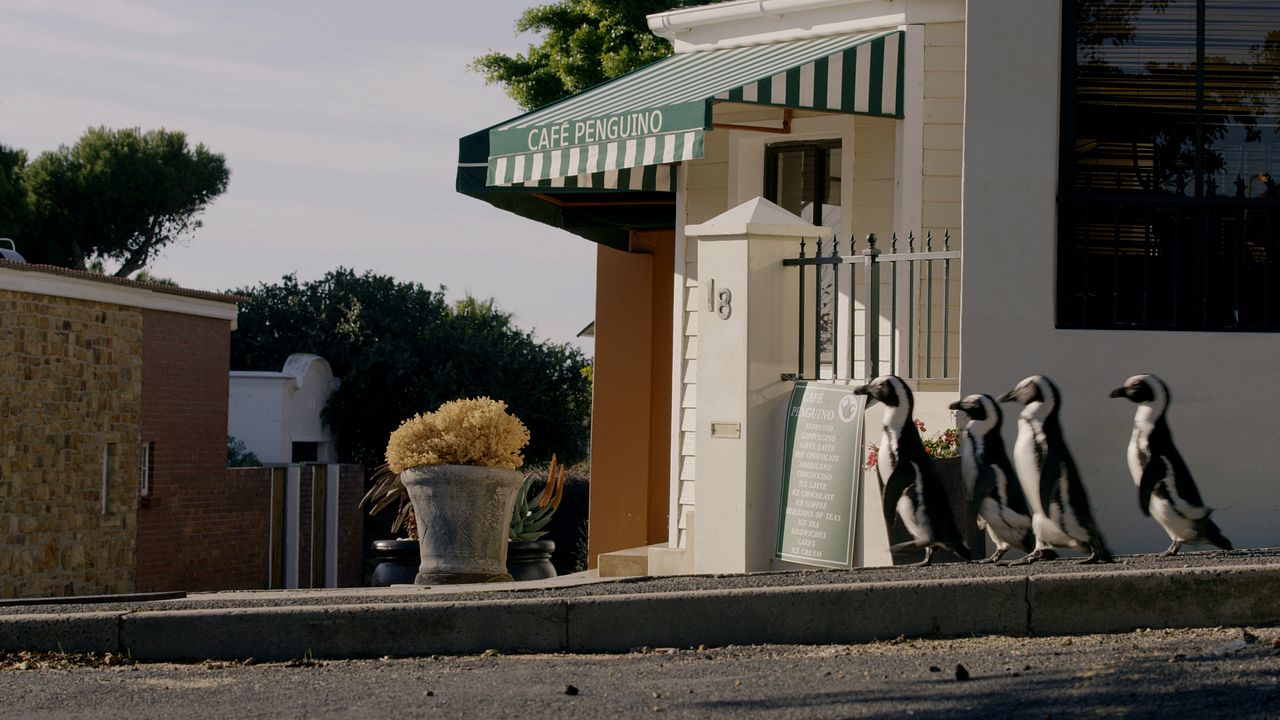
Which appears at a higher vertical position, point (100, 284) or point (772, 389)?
point (100, 284)

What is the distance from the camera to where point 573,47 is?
87.2ft

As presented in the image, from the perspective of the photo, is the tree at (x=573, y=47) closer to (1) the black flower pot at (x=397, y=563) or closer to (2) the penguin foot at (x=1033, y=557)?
(1) the black flower pot at (x=397, y=563)

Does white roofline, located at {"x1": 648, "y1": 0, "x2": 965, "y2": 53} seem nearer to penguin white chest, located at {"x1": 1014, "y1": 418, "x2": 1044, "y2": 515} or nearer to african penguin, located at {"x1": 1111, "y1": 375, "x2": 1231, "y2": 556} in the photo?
african penguin, located at {"x1": 1111, "y1": 375, "x2": 1231, "y2": 556}

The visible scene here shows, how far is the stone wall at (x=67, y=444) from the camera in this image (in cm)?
1808

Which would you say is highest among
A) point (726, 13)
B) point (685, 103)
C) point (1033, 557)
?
point (726, 13)

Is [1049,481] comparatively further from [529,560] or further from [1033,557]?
[529,560]

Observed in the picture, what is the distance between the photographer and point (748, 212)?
30.3ft

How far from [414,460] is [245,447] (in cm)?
2342

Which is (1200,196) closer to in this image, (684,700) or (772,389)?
(772,389)

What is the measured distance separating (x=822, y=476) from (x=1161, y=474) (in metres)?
1.97

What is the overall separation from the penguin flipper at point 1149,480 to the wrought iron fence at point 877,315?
5.29ft

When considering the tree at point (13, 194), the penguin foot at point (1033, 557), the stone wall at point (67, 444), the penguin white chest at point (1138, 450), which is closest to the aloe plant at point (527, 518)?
the penguin foot at point (1033, 557)

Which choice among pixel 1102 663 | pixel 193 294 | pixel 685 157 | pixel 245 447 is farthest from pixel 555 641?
pixel 245 447

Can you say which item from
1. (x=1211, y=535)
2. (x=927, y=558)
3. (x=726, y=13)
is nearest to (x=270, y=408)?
(x=726, y=13)
